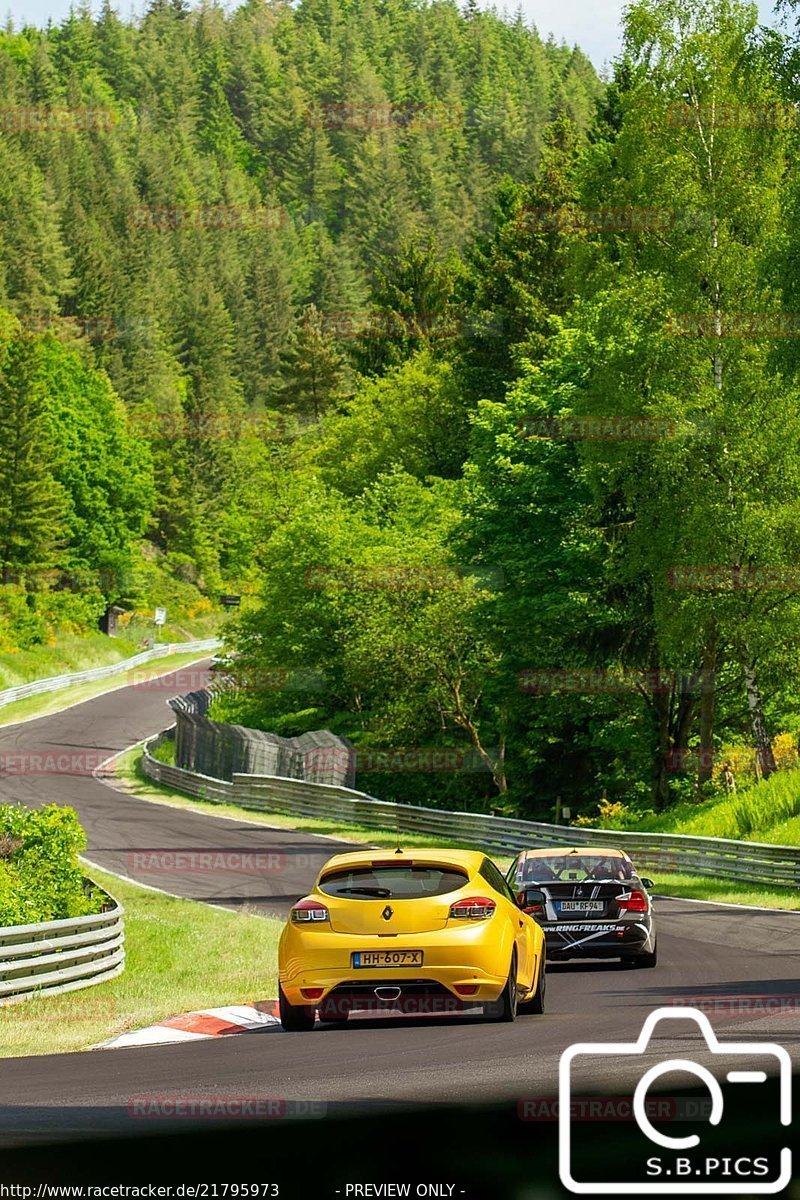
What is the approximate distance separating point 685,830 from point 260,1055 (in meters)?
26.4

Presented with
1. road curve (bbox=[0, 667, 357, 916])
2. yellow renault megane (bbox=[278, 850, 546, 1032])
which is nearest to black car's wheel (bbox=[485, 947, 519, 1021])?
yellow renault megane (bbox=[278, 850, 546, 1032])

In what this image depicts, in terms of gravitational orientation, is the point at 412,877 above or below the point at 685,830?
above

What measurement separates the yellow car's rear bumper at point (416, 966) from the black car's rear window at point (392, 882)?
0.38m

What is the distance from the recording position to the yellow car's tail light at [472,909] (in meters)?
12.7

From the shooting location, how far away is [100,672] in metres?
96.4

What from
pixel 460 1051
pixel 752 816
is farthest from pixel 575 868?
pixel 752 816

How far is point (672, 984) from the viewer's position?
17.0 metres

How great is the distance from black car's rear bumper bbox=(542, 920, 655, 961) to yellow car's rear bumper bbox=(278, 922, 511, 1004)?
5767mm

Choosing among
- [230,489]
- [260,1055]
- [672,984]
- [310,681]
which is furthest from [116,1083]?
[230,489]

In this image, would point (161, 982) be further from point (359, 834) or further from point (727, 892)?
point (359, 834)

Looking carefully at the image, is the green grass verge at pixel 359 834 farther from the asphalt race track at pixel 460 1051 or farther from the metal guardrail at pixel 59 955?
the metal guardrail at pixel 59 955

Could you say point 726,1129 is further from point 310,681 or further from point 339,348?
point 339,348

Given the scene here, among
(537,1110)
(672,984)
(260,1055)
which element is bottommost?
(672,984)

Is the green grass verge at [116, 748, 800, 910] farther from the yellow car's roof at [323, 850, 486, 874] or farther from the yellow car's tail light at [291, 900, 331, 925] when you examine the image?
the yellow car's tail light at [291, 900, 331, 925]
